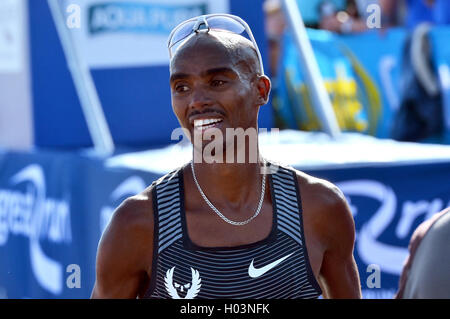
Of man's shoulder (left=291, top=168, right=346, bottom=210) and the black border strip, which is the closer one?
the black border strip

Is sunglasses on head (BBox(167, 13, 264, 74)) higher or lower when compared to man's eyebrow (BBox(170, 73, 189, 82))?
higher

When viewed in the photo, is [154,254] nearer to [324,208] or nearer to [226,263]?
[226,263]

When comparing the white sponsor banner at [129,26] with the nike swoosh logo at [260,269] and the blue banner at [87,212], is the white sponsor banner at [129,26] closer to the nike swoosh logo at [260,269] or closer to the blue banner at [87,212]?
the blue banner at [87,212]

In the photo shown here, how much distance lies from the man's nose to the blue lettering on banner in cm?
342

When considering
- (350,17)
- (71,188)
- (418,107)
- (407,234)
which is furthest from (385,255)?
(350,17)

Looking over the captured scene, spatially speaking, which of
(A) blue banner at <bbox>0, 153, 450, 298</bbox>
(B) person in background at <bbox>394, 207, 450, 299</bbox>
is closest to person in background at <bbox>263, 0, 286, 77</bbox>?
(A) blue banner at <bbox>0, 153, 450, 298</bbox>

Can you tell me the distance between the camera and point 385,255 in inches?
156

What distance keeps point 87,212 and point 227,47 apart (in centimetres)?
239

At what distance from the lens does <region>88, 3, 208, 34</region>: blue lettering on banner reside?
5.41 m

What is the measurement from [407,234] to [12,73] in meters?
3.29

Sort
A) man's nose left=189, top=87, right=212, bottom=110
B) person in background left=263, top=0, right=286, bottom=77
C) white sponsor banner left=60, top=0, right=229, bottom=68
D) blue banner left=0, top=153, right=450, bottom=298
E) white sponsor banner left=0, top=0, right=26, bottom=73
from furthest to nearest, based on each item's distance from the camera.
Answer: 1. person in background left=263, top=0, right=286, bottom=77
2. white sponsor banner left=0, top=0, right=26, bottom=73
3. white sponsor banner left=60, top=0, right=229, bottom=68
4. blue banner left=0, top=153, right=450, bottom=298
5. man's nose left=189, top=87, right=212, bottom=110

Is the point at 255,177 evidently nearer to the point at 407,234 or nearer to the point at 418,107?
the point at 407,234

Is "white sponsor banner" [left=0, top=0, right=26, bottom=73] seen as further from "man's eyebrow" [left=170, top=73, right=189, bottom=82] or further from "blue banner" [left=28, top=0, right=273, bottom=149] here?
"man's eyebrow" [left=170, top=73, right=189, bottom=82]
